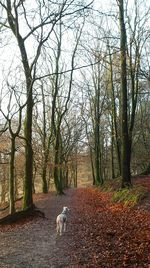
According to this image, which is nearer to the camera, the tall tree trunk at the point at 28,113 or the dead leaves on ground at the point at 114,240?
the dead leaves on ground at the point at 114,240

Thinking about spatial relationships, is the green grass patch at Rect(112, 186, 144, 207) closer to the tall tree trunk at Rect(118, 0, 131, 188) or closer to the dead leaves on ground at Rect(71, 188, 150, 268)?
the tall tree trunk at Rect(118, 0, 131, 188)

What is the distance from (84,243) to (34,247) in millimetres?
1474

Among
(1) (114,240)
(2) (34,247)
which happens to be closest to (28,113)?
(2) (34,247)

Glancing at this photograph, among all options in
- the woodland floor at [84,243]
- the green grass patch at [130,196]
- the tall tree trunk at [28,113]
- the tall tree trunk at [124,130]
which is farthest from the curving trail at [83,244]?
the tall tree trunk at [124,130]

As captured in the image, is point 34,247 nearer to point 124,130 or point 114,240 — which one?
point 114,240

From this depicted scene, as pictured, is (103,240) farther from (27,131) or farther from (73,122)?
(73,122)

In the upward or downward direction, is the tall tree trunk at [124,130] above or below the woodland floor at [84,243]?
above

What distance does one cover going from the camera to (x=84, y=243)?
444 inches

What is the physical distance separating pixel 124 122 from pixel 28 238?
1013cm

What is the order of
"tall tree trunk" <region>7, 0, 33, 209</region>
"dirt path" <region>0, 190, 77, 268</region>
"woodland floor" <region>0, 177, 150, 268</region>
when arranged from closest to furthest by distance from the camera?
"woodland floor" <region>0, 177, 150, 268</region> → "dirt path" <region>0, 190, 77, 268</region> → "tall tree trunk" <region>7, 0, 33, 209</region>

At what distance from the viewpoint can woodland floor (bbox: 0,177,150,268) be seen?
902cm

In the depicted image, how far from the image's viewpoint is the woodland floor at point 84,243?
9.02 m

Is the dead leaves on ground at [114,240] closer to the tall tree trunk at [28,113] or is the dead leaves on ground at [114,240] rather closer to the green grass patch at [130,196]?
the green grass patch at [130,196]

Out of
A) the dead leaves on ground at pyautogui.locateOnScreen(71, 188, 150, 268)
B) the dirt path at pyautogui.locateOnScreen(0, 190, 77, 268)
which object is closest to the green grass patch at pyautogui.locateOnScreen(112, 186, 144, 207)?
the dead leaves on ground at pyautogui.locateOnScreen(71, 188, 150, 268)
